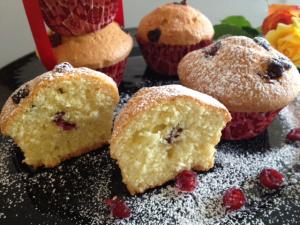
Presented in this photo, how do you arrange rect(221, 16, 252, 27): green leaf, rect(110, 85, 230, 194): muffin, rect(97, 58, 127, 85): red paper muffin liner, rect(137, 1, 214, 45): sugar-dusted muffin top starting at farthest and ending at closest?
1. rect(221, 16, 252, 27): green leaf
2. rect(137, 1, 214, 45): sugar-dusted muffin top
3. rect(97, 58, 127, 85): red paper muffin liner
4. rect(110, 85, 230, 194): muffin

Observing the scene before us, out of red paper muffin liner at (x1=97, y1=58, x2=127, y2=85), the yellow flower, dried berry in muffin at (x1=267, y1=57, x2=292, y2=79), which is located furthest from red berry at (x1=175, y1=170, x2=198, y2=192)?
the yellow flower

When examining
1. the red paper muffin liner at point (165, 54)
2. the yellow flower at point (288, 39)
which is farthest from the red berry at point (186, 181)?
the yellow flower at point (288, 39)

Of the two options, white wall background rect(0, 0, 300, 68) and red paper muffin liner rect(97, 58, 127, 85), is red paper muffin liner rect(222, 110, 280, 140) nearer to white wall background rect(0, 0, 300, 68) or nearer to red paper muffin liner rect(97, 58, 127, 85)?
red paper muffin liner rect(97, 58, 127, 85)

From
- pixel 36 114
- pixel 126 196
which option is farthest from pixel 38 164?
pixel 126 196

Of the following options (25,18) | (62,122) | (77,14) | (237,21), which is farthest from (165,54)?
(25,18)

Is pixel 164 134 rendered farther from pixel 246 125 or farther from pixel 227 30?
pixel 227 30

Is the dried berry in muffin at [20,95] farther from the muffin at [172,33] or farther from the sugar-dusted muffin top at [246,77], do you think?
the muffin at [172,33]
